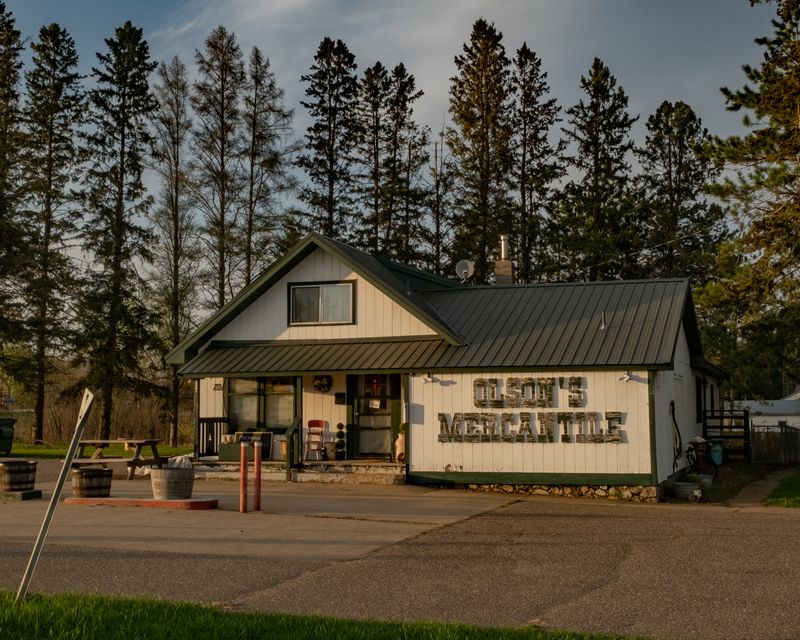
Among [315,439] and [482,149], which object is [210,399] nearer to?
[315,439]

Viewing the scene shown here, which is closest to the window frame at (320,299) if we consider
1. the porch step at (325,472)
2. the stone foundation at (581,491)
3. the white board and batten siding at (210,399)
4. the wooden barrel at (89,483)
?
the white board and batten siding at (210,399)

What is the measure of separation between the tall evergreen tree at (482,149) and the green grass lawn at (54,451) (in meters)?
16.1

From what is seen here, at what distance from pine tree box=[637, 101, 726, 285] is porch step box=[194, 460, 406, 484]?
25718 millimetres

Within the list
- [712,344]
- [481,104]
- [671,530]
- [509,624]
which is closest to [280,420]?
[671,530]

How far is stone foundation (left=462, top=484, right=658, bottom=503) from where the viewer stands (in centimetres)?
1700

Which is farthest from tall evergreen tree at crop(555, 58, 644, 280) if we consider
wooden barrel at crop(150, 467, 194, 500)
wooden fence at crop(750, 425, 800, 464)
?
wooden barrel at crop(150, 467, 194, 500)

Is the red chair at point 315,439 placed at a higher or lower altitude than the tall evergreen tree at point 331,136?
lower

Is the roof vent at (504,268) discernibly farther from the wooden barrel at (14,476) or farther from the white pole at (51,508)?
the white pole at (51,508)

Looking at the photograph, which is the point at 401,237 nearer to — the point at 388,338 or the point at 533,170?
the point at 533,170

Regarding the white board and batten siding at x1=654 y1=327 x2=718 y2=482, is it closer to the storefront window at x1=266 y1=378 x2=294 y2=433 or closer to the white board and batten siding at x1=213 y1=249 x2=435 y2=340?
the white board and batten siding at x1=213 y1=249 x2=435 y2=340

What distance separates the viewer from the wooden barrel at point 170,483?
1478 centimetres

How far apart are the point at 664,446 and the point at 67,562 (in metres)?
12.0

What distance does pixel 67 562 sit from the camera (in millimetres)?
9953

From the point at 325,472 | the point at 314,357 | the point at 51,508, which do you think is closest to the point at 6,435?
the point at 314,357
